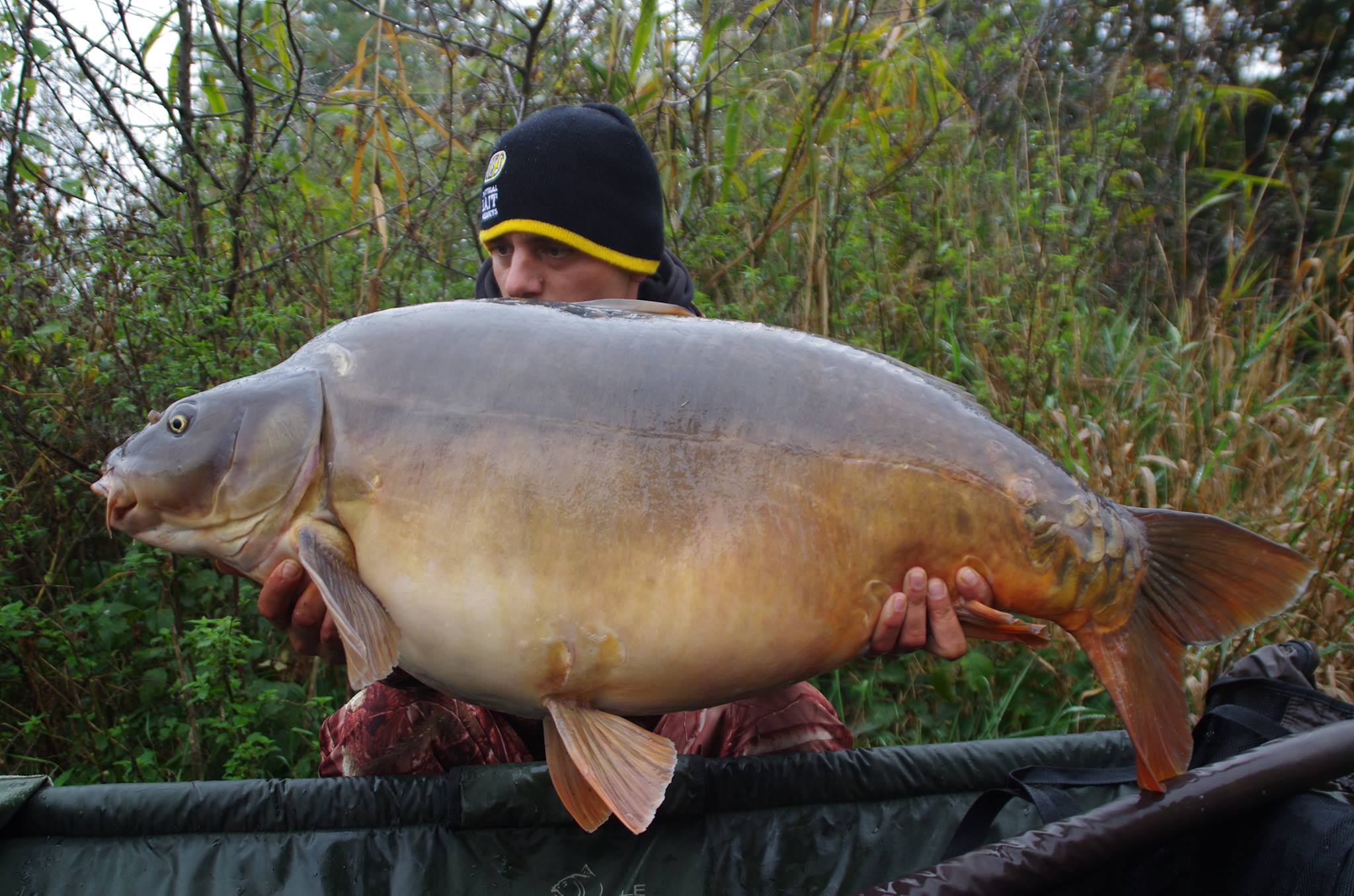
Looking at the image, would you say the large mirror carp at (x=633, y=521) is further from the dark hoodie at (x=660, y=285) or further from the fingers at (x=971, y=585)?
the dark hoodie at (x=660, y=285)

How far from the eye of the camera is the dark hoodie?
77.8 inches

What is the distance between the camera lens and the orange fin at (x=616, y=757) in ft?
3.76

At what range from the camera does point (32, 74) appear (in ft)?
8.25

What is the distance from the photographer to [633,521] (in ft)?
3.80

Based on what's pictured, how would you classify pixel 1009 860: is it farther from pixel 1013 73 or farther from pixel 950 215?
pixel 1013 73

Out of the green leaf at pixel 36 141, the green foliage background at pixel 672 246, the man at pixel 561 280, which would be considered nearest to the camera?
the man at pixel 561 280

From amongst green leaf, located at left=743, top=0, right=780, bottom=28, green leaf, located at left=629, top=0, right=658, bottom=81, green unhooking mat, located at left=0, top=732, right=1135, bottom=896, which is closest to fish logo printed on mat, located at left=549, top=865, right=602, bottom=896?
green unhooking mat, located at left=0, top=732, right=1135, bottom=896

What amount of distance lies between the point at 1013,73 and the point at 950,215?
1.14 metres

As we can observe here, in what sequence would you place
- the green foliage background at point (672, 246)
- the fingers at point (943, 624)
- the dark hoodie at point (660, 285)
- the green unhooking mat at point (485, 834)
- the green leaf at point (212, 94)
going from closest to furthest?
the fingers at point (943, 624) < the green unhooking mat at point (485, 834) < the dark hoodie at point (660, 285) < the green foliage background at point (672, 246) < the green leaf at point (212, 94)

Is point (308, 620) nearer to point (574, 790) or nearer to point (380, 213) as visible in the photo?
point (574, 790)

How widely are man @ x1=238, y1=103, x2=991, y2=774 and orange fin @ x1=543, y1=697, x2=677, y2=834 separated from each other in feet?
1.69

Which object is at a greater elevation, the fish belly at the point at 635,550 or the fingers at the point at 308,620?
the fish belly at the point at 635,550

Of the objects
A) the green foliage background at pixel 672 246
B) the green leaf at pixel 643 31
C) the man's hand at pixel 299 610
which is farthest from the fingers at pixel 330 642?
the green leaf at pixel 643 31

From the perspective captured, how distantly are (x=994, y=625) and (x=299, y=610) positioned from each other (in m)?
0.84
